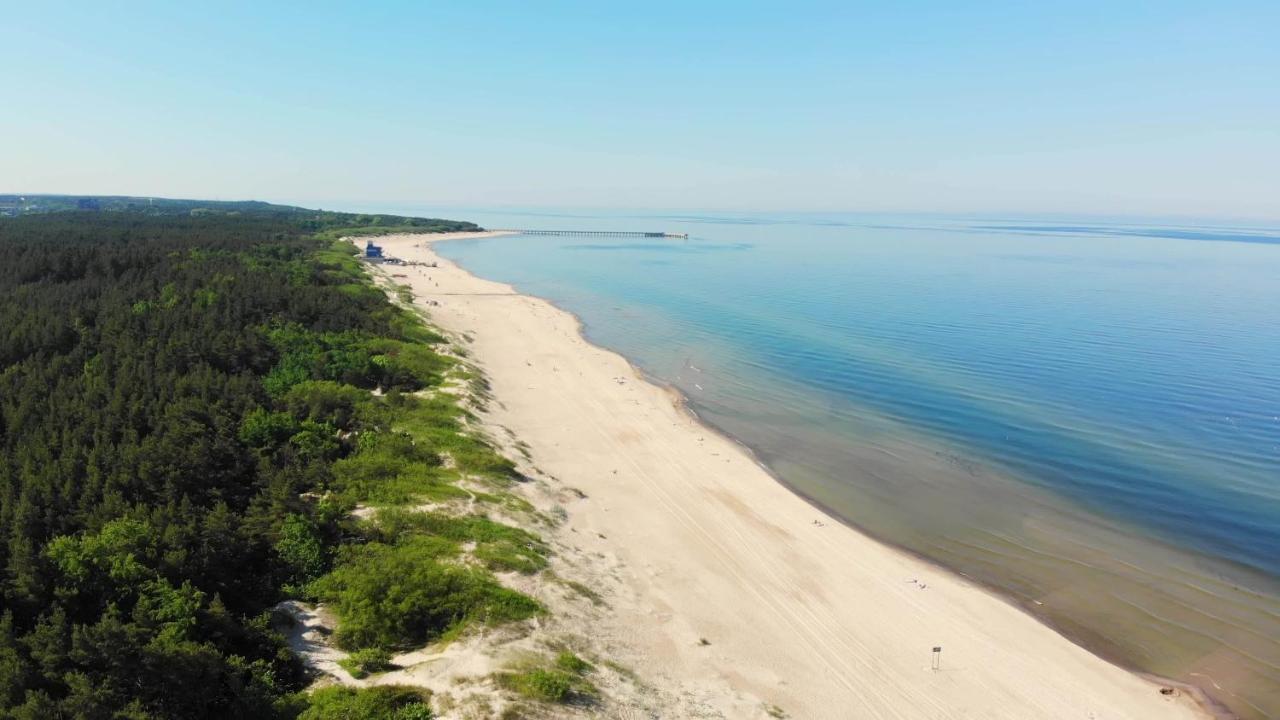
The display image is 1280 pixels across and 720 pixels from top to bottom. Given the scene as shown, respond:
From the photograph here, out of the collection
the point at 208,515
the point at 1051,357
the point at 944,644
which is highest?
the point at 208,515

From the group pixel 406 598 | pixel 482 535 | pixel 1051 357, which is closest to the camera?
pixel 406 598

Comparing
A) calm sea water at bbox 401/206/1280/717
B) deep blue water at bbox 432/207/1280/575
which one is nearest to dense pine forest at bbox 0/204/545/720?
calm sea water at bbox 401/206/1280/717

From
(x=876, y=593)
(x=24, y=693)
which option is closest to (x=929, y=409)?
(x=876, y=593)

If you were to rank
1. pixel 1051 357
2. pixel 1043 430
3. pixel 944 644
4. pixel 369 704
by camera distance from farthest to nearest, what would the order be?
1. pixel 1051 357
2. pixel 1043 430
3. pixel 944 644
4. pixel 369 704

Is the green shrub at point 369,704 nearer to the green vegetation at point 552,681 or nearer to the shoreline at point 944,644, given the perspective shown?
the green vegetation at point 552,681

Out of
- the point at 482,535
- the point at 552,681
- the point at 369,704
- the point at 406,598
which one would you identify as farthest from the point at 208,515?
the point at 552,681

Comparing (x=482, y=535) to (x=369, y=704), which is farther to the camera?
(x=482, y=535)

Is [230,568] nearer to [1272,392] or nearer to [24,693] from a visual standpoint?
[24,693]

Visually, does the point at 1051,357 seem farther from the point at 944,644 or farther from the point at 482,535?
the point at 482,535
